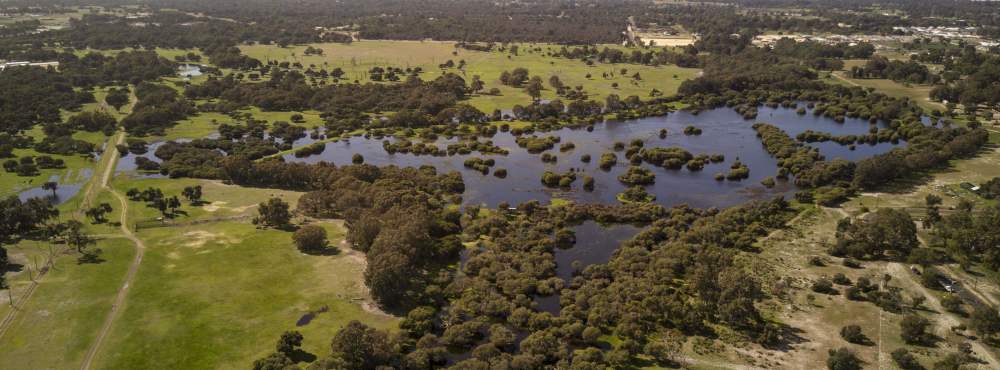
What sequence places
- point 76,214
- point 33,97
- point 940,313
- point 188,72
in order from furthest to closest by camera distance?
point 188,72 < point 33,97 < point 76,214 < point 940,313

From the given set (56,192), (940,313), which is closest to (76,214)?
(56,192)

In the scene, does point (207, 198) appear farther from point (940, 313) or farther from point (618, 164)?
point (940, 313)

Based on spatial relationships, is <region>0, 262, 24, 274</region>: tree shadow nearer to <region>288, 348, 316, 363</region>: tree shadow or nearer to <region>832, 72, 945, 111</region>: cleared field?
<region>288, 348, 316, 363</region>: tree shadow

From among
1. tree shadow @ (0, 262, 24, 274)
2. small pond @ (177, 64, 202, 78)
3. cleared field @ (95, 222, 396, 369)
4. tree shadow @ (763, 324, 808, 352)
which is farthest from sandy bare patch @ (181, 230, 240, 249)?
small pond @ (177, 64, 202, 78)

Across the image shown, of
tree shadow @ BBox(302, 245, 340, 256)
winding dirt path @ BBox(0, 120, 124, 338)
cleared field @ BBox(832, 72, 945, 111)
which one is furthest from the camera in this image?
cleared field @ BBox(832, 72, 945, 111)

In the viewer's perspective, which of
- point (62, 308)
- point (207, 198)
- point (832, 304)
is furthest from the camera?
point (207, 198)

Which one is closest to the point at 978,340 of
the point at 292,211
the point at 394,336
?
the point at 394,336

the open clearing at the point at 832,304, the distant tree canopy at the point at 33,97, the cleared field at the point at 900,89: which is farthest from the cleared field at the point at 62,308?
the cleared field at the point at 900,89
